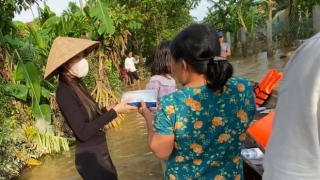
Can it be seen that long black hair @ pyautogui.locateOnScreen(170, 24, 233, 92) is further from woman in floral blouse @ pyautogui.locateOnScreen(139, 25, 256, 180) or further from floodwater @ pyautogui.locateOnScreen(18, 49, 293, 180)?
floodwater @ pyautogui.locateOnScreen(18, 49, 293, 180)

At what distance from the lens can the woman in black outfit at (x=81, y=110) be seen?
2053 mm

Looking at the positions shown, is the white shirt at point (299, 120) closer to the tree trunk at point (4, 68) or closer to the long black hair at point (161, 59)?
the long black hair at point (161, 59)

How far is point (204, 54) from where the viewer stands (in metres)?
1.39

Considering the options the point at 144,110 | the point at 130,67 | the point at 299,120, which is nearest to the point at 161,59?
the point at 144,110

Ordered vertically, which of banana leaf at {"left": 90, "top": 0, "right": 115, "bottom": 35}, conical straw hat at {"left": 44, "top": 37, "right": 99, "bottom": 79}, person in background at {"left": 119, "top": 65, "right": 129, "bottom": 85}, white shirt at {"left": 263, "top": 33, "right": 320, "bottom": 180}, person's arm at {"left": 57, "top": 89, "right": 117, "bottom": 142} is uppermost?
banana leaf at {"left": 90, "top": 0, "right": 115, "bottom": 35}

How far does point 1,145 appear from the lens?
426 centimetres

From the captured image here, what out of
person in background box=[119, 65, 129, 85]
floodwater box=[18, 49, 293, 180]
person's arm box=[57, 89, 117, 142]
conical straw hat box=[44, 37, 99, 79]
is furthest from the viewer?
person in background box=[119, 65, 129, 85]

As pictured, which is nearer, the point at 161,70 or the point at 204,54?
the point at 204,54

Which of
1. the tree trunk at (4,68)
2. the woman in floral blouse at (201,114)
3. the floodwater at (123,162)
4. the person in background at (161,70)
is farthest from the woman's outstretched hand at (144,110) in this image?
the tree trunk at (4,68)

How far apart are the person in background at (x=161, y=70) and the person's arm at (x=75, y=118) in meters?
0.78

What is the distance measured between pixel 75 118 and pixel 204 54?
3.23 ft

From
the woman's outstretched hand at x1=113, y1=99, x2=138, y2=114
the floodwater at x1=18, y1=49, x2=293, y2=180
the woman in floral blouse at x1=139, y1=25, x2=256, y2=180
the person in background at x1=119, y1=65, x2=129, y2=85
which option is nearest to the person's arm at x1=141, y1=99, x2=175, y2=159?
the woman in floral blouse at x1=139, y1=25, x2=256, y2=180

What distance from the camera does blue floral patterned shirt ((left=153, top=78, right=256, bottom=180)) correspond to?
1396 millimetres

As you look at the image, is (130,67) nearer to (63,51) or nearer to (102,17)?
(102,17)
